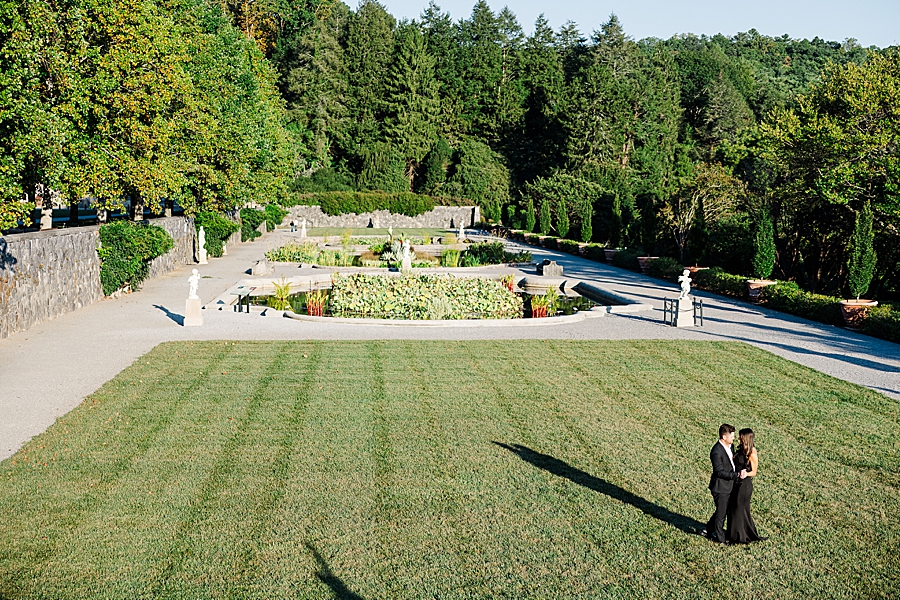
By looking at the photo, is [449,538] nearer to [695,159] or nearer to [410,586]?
[410,586]

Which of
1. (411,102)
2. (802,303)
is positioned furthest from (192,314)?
(411,102)

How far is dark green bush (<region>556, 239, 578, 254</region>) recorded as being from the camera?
38.2 metres

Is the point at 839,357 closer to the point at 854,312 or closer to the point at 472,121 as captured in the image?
the point at 854,312

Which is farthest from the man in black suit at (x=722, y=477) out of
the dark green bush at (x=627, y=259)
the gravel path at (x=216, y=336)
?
the dark green bush at (x=627, y=259)

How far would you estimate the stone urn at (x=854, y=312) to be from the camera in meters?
17.1

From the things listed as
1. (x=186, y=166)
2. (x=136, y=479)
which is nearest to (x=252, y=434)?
(x=136, y=479)

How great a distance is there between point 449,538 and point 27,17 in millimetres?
14860

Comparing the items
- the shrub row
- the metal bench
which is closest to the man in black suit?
the shrub row

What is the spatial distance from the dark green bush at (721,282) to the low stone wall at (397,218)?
42.3 meters

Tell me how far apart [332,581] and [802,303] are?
1587cm

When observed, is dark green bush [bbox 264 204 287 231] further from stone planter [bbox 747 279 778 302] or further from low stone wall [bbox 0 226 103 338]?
stone planter [bbox 747 279 778 302]

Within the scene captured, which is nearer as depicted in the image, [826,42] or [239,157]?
[239,157]

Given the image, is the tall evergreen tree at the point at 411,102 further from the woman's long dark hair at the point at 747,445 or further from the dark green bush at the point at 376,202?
the woman's long dark hair at the point at 747,445

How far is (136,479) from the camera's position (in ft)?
25.5
